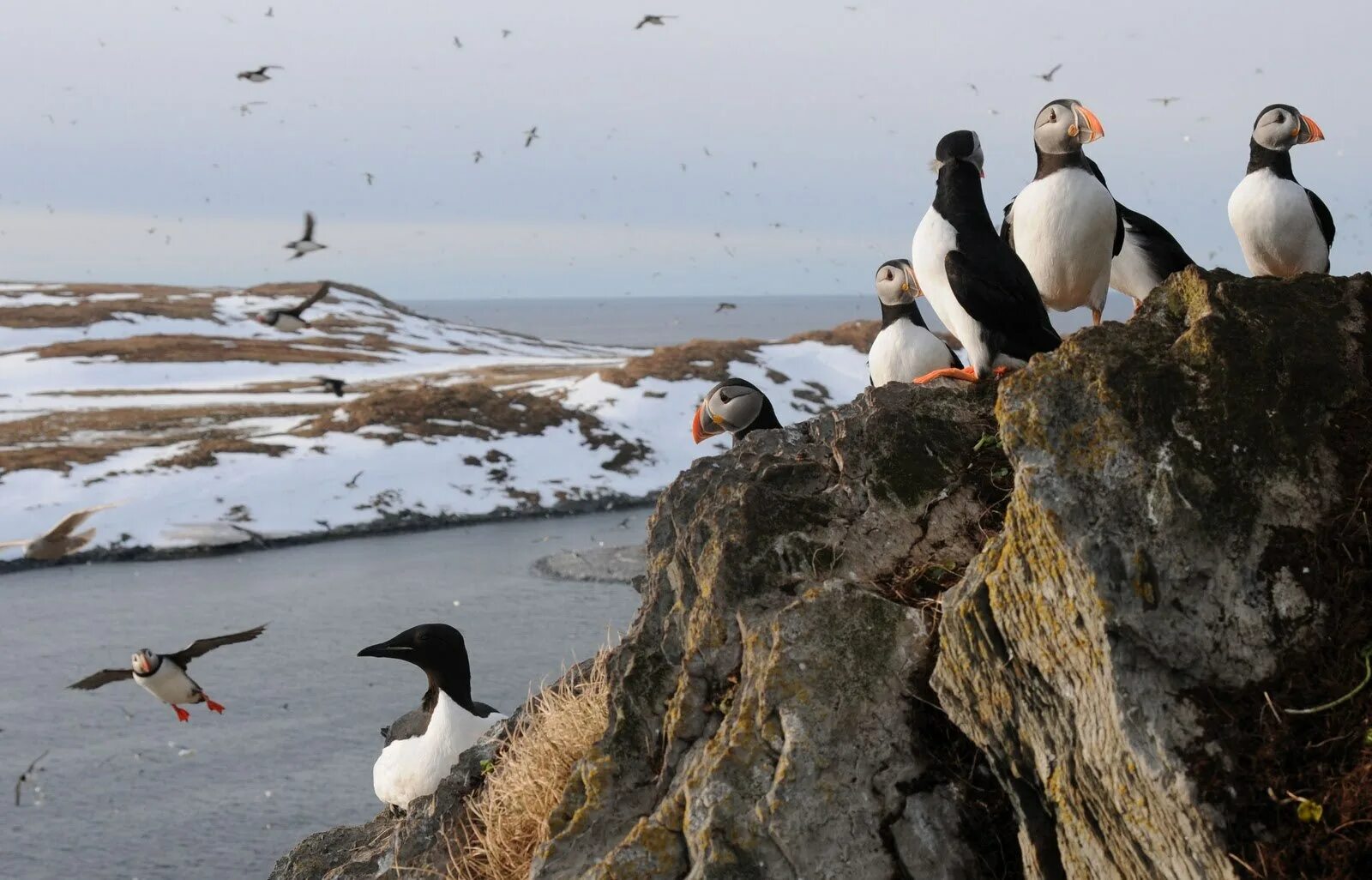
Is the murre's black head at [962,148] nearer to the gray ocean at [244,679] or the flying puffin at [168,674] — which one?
the flying puffin at [168,674]

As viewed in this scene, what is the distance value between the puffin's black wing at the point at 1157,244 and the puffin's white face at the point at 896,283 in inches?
58.7

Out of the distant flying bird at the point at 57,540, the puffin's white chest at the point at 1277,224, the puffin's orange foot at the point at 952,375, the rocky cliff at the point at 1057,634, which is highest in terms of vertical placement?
the puffin's white chest at the point at 1277,224

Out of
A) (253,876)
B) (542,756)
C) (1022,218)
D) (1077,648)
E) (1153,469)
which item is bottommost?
(253,876)

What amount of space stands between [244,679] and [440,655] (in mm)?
20591

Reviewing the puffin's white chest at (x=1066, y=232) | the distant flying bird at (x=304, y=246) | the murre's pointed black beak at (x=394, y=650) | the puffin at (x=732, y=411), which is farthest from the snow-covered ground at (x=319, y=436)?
the puffin's white chest at (x=1066, y=232)

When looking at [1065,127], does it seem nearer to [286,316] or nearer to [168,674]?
[168,674]

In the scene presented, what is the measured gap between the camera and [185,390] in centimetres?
7050

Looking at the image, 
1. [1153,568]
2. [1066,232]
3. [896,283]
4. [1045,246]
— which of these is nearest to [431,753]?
[896,283]

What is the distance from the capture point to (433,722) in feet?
34.0

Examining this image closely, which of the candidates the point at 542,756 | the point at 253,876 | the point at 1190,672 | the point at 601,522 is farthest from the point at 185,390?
the point at 1190,672

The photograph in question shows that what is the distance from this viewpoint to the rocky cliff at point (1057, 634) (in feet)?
15.1

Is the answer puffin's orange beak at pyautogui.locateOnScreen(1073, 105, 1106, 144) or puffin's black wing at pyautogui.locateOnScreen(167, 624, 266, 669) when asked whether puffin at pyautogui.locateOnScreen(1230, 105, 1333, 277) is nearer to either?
puffin's orange beak at pyautogui.locateOnScreen(1073, 105, 1106, 144)

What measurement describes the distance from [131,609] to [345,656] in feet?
25.6

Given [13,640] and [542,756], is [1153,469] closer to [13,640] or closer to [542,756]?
[542,756]
